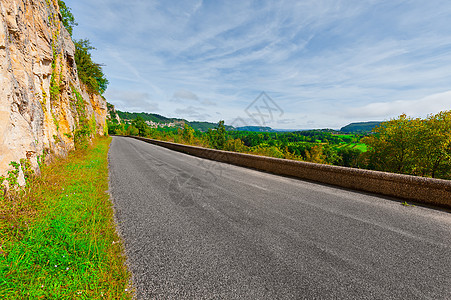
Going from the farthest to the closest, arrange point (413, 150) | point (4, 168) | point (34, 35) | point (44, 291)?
1. point (413, 150)
2. point (34, 35)
3. point (4, 168)
4. point (44, 291)

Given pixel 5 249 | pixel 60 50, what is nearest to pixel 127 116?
pixel 60 50

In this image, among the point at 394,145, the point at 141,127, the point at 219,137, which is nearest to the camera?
the point at 394,145

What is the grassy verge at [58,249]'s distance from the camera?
168 cm

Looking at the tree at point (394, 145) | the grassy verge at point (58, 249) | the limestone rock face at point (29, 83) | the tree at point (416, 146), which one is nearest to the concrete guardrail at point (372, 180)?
the grassy verge at point (58, 249)

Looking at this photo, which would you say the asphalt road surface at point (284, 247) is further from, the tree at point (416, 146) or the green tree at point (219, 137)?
the green tree at point (219, 137)

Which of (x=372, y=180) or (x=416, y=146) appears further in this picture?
(x=416, y=146)

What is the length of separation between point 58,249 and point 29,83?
6406mm

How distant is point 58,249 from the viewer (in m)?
2.23

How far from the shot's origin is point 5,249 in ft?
6.92

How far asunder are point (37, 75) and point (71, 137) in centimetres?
→ 478

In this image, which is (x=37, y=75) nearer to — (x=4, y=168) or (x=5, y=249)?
(x=4, y=168)

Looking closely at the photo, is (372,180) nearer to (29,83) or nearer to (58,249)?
(58,249)

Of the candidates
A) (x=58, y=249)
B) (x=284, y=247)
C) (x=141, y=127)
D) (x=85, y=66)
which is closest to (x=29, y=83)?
(x=58, y=249)

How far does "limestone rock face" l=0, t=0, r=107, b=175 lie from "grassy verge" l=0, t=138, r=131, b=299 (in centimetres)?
111
